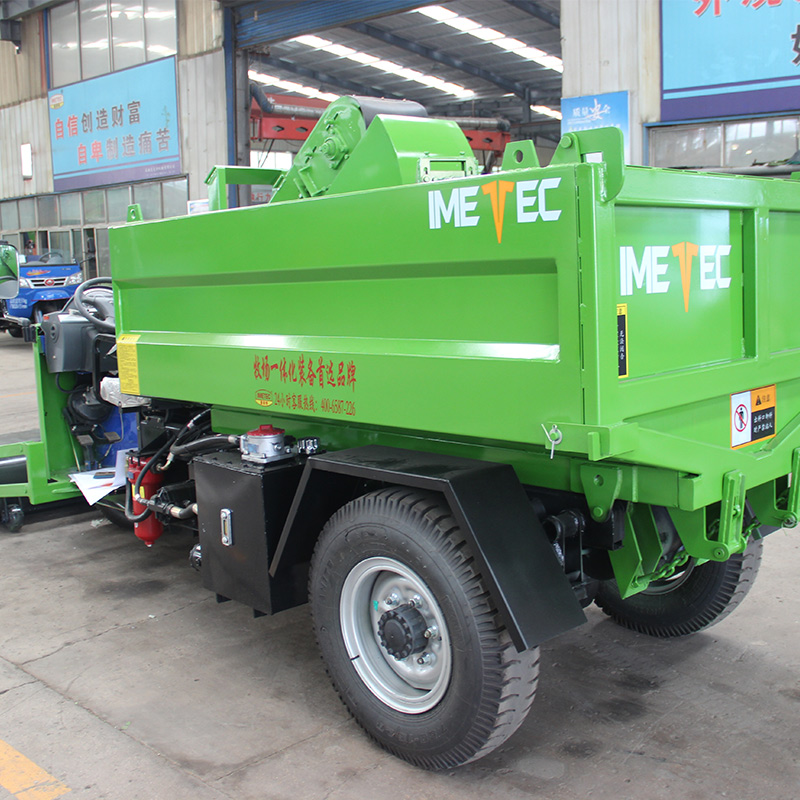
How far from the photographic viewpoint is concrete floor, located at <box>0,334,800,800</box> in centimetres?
273

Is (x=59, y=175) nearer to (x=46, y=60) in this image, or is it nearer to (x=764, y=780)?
(x=46, y=60)

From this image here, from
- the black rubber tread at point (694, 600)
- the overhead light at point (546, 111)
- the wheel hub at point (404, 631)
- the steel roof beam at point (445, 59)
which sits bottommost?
the black rubber tread at point (694, 600)

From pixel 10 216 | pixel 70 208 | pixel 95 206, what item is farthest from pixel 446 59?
pixel 10 216

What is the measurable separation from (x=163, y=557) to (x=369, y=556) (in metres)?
2.54

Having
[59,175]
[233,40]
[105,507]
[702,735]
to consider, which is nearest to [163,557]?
[105,507]

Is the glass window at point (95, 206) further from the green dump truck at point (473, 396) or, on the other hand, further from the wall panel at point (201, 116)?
the green dump truck at point (473, 396)

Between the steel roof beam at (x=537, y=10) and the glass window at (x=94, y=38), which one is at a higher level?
the glass window at (x=94, y=38)

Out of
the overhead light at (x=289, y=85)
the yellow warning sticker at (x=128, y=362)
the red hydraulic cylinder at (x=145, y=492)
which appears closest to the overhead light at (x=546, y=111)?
the overhead light at (x=289, y=85)

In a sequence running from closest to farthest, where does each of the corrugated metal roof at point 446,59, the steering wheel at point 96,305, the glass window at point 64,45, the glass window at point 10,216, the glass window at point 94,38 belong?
the steering wheel at point 96,305
the corrugated metal roof at point 446,59
the glass window at point 94,38
the glass window at point 64,45
the glass window at point 10,216

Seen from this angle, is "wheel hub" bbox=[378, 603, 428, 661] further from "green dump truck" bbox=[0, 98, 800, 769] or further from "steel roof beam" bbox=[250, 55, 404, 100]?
"steel roof beam" bbox=[250, 55, 404, 100]

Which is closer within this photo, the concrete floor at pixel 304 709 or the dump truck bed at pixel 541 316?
the dump truck bed at pixel 541 316

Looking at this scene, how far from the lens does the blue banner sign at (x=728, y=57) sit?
8.55 meters

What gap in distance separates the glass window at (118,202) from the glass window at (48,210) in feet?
7.94

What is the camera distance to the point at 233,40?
14.8 meters
